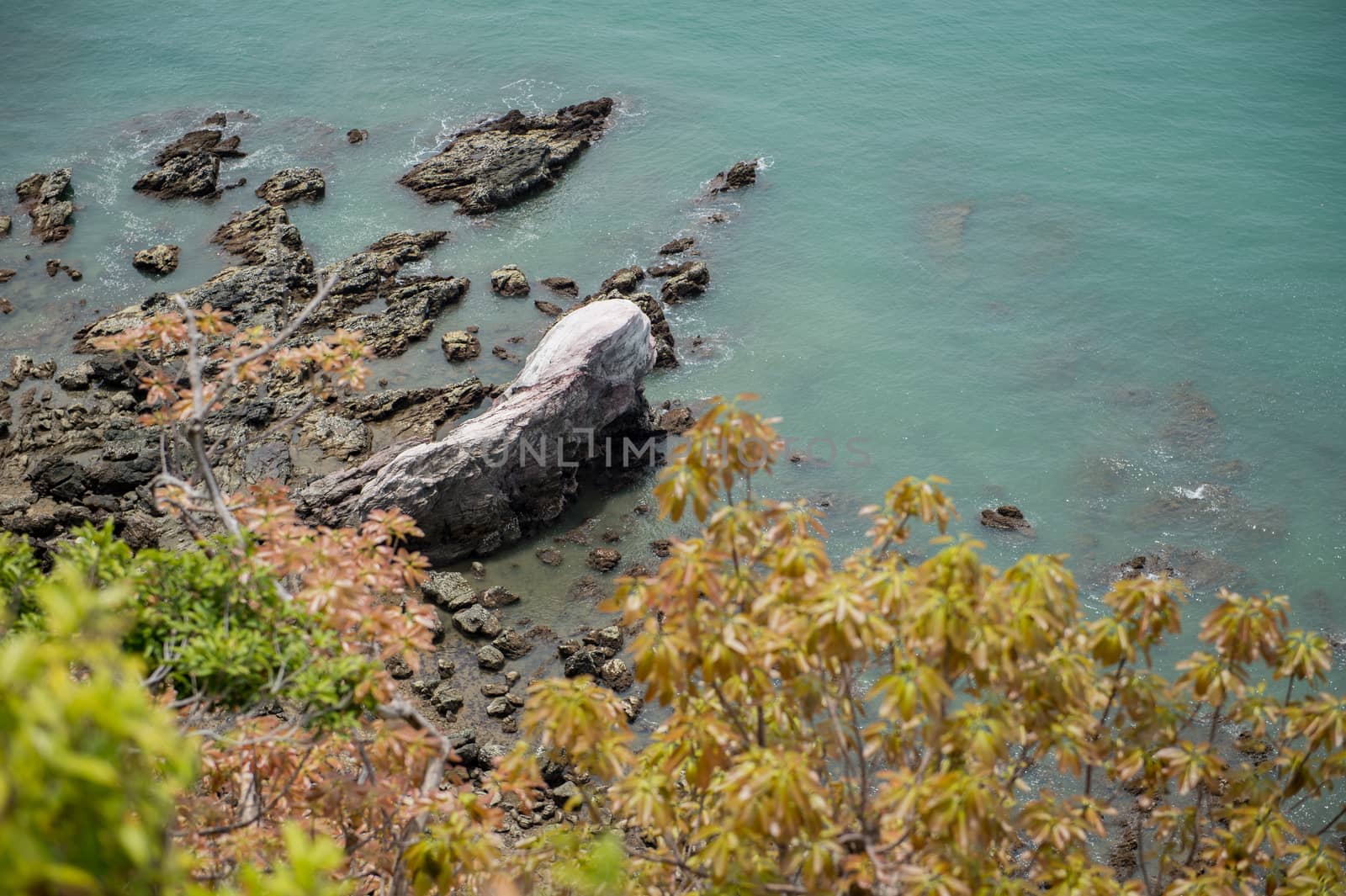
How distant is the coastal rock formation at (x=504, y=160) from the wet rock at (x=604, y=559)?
593 inches

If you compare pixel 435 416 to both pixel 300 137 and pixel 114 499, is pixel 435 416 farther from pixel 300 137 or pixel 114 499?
pixel 300 137

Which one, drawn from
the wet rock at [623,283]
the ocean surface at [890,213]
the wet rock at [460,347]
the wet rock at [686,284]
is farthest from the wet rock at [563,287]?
the wet rock at [460,347]

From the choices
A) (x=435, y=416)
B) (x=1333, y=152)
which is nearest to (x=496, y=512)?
(x=435, y=416)

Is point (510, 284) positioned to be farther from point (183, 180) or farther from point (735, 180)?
point (183, 180)

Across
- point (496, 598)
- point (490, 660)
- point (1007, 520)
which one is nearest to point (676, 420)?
point (496, 598)

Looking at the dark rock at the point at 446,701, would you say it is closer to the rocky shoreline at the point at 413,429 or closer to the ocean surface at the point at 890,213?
the rocky shoreline at the point at 413,429

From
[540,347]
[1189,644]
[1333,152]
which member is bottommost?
[1189,644]

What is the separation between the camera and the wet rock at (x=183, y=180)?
3262 centimetres

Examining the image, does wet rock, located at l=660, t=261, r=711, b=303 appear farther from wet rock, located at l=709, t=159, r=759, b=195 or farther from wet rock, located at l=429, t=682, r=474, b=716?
wet rock, located at l=429, t=682, r=474, b=716

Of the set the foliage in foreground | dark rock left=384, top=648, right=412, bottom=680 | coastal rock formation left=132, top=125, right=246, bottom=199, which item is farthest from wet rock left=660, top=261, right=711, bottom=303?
the foliage in foreground

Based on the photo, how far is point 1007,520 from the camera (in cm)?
2141

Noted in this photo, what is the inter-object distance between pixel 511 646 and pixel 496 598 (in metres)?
1.28

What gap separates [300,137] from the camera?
118ft

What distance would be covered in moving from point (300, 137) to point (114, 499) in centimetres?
1919
